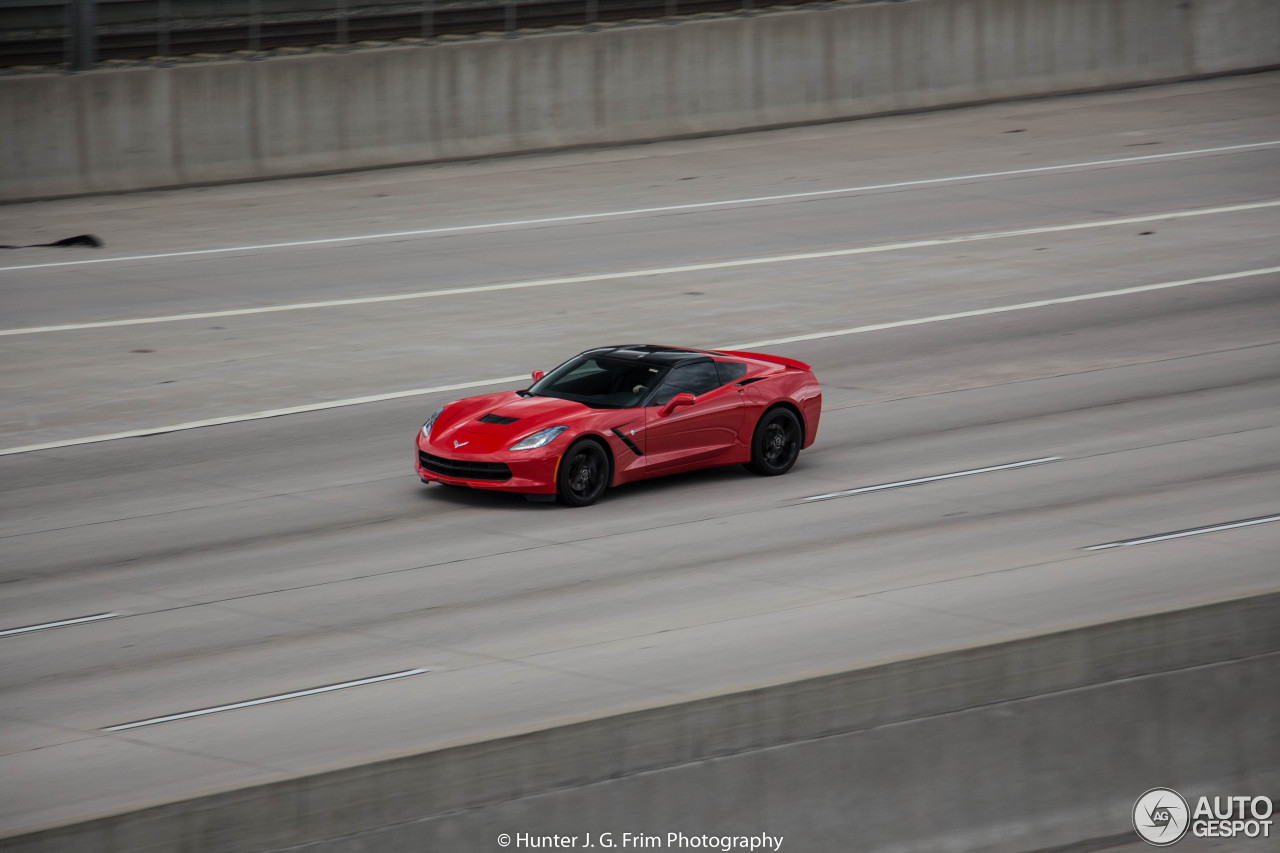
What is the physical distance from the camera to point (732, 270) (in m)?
25.4

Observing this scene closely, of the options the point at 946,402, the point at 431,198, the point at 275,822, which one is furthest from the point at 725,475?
the point at 431,198

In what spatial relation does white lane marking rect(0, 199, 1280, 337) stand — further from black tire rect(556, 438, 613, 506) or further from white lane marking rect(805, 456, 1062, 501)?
white lane marking rect(805, 456, 1062, 501)

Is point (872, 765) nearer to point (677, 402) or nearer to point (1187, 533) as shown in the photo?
point (1187, 533)

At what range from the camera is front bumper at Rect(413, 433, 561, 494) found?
13602 millimetres

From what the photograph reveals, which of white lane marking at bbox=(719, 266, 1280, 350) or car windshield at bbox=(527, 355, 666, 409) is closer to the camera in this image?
car windshield at bbox=(527, 355, 666, 409)

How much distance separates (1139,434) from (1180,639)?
330 inches

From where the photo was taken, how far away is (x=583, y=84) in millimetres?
33562

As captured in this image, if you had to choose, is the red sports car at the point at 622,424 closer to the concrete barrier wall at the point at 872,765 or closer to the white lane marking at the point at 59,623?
the white lane marking at the point at 59,623

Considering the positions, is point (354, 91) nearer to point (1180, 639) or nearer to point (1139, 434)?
point (1139, 434)

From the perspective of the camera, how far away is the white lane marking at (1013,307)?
70.0ft

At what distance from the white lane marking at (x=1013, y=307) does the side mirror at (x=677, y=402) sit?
625 cm

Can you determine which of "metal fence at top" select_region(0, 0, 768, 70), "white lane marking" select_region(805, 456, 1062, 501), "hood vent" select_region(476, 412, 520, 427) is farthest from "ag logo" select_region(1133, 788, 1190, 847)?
"metal fence at top" select_region(0, 0, 768, 70)
